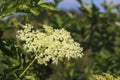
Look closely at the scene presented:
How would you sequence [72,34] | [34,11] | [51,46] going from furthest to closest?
1. [72,34]
2. [34,11]
3. [51,46]

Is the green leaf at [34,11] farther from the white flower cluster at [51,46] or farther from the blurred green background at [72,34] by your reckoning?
the white flower cluster at [51,46]

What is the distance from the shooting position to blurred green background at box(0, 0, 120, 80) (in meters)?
2.98

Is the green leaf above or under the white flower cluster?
above

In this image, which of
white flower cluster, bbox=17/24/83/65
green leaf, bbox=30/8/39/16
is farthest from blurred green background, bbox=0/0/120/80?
white flower cluster, bbox=17/24/83/65

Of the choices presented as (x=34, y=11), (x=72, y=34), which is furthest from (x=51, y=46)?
(x=72, y=34)

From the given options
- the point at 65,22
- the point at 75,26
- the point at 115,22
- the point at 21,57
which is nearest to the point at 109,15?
the point at 115,22

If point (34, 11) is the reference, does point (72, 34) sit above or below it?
above

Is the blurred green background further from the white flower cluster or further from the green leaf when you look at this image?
the white flower cluster

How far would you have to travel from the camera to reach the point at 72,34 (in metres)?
5.02

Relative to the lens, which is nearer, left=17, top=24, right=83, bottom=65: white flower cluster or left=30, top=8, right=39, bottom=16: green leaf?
left=17, top=24, right=83, bottom=65: white flower cluster

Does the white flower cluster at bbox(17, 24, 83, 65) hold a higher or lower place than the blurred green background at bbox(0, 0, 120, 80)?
lower

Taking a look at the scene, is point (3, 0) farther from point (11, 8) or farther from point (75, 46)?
point (75, 46)

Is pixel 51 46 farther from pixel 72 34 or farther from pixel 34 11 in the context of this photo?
pixel 72 34

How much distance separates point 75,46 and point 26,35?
0.36m
